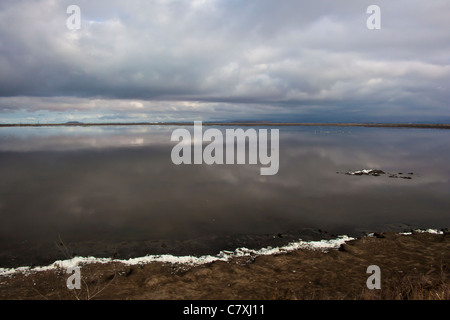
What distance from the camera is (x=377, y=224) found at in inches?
442

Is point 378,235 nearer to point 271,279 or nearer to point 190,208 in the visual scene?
point 271,279

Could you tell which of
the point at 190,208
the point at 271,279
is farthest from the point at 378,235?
the point at 190,208

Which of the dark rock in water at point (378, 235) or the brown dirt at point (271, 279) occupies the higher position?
the dark rock in water at point (378, 235)

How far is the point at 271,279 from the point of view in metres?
7.01

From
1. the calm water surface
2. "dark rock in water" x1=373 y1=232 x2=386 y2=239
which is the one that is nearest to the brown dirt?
"dark rock in water" x1=373 y1=232 x2=386 y2=239

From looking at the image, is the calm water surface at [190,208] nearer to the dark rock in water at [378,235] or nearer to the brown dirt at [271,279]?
the dark rock in water at [378,235]

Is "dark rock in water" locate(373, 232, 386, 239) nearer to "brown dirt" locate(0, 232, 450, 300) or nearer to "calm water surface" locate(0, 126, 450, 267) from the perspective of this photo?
"calm water surface" locate(0, 126, 450, 267)

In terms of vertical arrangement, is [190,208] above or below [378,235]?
above

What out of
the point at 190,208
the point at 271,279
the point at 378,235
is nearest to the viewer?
the point at 271,279

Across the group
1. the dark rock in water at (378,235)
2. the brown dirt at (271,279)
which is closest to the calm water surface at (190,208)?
the dark rock in water at (378,235)

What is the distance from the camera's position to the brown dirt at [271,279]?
6.25 metres

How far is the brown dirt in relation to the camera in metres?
6.25

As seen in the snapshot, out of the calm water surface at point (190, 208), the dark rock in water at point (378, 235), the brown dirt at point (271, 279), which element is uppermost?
the calm water surface at point (190, 208)
